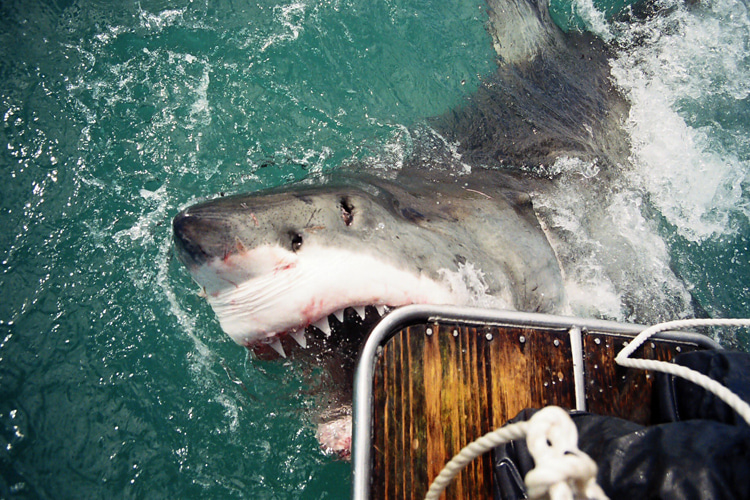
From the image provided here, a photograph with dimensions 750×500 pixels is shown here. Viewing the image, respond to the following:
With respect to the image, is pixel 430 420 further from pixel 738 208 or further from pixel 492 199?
pixel 738 208

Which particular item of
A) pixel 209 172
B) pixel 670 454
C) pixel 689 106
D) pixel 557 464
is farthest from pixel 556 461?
pixel 689 106

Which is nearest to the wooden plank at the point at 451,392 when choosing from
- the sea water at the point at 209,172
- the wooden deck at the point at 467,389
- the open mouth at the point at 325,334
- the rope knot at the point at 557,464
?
the wooden deck at the point at 467,389

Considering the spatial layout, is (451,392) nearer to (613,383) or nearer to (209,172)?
(613,383)

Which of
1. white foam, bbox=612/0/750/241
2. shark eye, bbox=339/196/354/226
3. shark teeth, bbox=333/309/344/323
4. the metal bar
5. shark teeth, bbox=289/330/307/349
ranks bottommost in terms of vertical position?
the metal bar

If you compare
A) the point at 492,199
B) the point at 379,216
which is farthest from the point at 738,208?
the point at 379,216

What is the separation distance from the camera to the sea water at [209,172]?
188 cm

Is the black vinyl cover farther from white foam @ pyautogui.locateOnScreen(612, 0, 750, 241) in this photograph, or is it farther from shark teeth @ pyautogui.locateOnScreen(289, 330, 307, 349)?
white foam @ pyautogui.locateOnScreen(612, 0, 750, 241)

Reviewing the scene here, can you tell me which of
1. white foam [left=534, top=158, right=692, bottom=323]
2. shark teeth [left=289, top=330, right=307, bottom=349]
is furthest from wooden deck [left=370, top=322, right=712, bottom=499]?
white foam [left=534, top=158, right=692, bottom=323]

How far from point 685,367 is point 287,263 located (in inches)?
39.8

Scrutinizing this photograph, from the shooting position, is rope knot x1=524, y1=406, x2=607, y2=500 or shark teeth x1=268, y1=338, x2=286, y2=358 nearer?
rope knot x1=524, y1=406, x2=607, y2=500

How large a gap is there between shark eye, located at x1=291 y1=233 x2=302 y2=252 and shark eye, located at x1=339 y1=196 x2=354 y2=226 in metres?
0.15

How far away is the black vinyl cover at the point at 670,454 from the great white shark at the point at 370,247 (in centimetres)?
51

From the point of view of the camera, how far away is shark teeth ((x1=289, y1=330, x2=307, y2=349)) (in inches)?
50.2

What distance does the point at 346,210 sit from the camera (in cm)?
137
